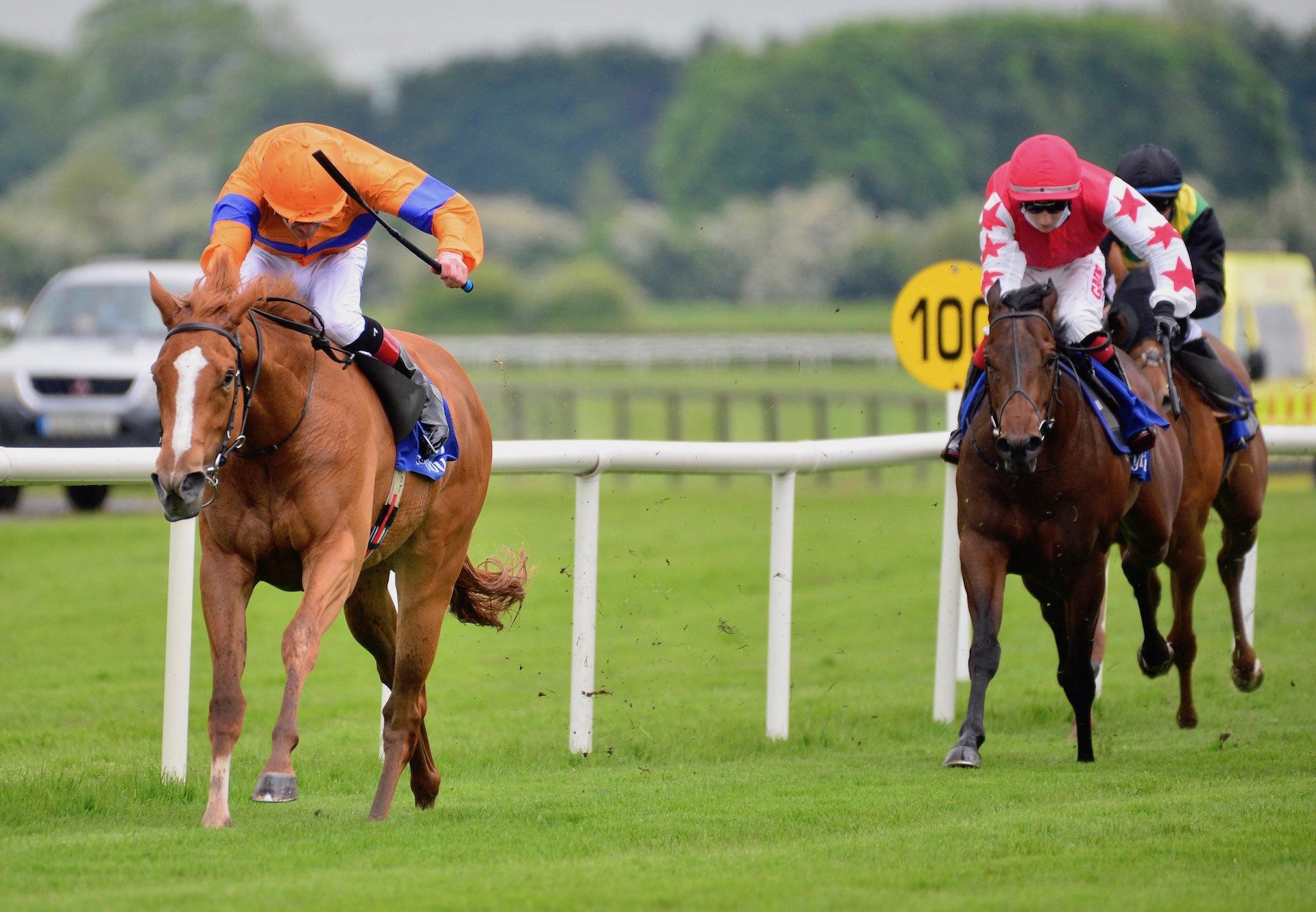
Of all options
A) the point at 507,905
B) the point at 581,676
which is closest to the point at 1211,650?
the point at 581,676

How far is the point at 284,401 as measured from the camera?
499 cm

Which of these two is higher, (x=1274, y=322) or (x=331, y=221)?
(x=1274, y=322)

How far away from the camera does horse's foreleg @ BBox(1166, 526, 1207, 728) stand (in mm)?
7711

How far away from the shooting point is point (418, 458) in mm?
5539

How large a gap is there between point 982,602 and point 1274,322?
1476 centimetres

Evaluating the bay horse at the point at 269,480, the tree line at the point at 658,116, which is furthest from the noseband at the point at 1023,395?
the tree line at the point at 658,116

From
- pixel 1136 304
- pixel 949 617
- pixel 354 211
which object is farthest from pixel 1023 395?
pixel 354 211

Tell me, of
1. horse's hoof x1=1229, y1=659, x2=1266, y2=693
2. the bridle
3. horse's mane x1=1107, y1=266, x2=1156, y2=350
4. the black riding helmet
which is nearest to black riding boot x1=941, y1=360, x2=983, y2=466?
horse's mane x1=1107, y1=266, x2=1156, y2=350

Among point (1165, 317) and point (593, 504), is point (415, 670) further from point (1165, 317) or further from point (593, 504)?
point (1165, 317)

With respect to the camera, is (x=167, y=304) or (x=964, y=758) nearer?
(x=167, y=304)

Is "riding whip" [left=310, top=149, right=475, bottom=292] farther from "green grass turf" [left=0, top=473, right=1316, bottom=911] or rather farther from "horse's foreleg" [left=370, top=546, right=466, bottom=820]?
"green grass turf" [left=0, top=473, right=1316, bottom=911]

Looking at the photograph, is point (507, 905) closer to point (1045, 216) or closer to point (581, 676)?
point (581, 676)

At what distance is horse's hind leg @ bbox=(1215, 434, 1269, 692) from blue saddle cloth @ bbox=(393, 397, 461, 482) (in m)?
4.02

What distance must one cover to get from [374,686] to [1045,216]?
13.3 ft
